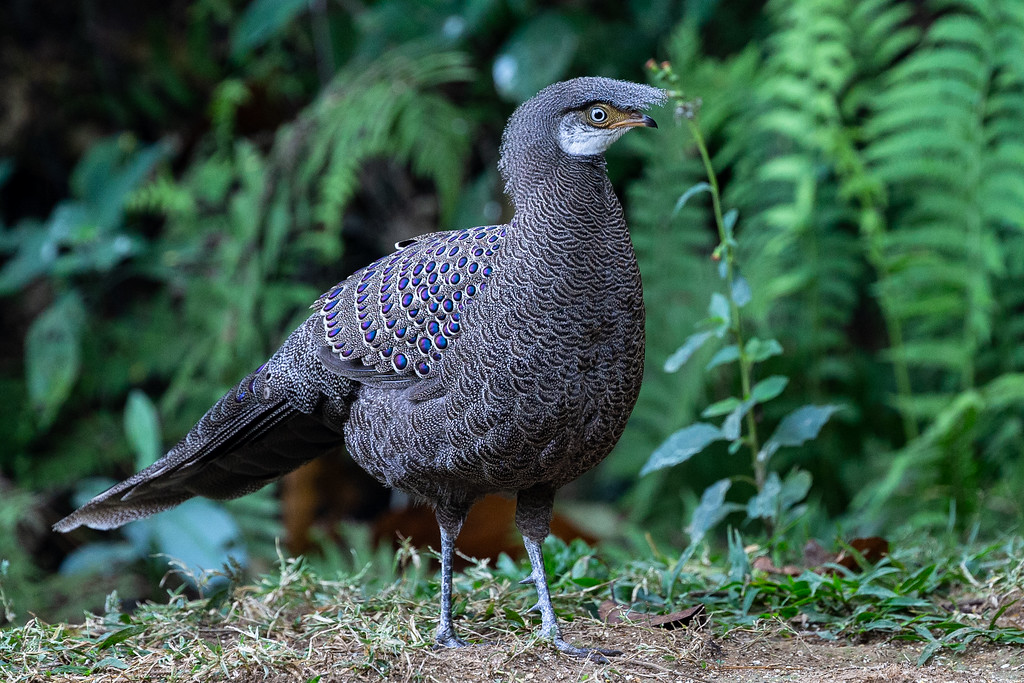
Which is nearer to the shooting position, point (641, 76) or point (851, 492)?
point (851, 492)

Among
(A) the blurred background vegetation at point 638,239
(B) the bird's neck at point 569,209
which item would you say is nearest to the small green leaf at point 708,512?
(B) the bird's neck at point 569,209

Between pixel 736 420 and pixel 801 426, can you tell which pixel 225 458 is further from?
pixel 801 426

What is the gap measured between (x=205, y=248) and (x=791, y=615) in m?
4.82

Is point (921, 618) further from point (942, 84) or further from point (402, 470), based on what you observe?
point (942, 84)

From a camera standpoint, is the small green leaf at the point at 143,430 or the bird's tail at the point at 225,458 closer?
the bird's tail at the point at 225,458

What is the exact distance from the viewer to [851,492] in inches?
226

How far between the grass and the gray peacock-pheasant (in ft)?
0.89

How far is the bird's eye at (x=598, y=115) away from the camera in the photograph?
9.97ft

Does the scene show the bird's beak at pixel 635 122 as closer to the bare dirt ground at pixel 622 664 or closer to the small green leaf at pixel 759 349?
the small green leaf at pixel 759 349

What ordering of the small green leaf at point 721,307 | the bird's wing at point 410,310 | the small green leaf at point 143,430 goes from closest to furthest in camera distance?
the bird's wing at point 410,310 < the small green leaf at point 721,307 < the small green leaf at point 143,430

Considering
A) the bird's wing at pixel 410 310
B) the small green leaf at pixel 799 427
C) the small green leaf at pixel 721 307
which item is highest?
the bird's wing at pixel 410 310

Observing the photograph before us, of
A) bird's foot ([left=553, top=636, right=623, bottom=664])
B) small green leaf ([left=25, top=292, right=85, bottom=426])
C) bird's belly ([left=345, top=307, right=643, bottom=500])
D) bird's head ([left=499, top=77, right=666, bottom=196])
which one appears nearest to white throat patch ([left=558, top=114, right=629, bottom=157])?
bird's head ([left=499, top=77, right=666, bottom=196])

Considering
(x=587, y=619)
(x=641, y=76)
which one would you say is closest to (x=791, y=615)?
(x=587, y=619)

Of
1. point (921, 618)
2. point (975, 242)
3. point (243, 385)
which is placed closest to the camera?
point (921, 618)
